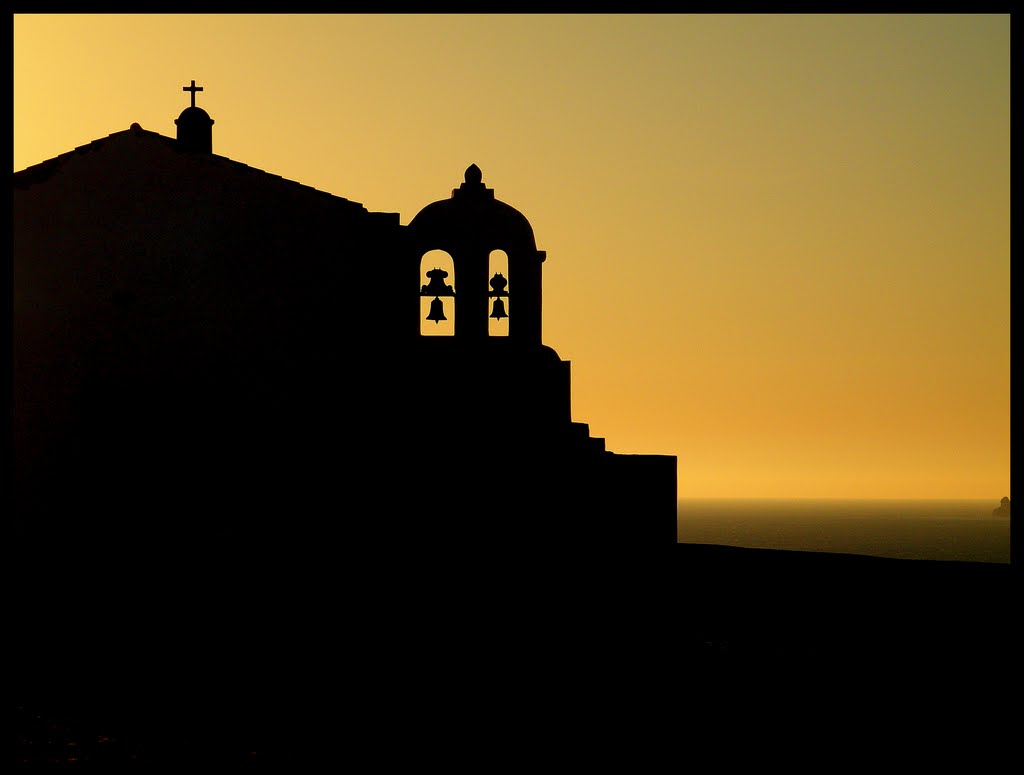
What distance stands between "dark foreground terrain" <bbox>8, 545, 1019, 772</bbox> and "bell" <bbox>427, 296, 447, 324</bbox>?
121 inches

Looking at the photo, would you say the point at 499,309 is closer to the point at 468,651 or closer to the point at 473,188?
the point at 473,188

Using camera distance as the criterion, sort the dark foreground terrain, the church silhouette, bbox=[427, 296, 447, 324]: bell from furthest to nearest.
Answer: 1. bbox=[427, 296, 447, 324]: bell
2. the church silhouette
3. the dark foreground terrain

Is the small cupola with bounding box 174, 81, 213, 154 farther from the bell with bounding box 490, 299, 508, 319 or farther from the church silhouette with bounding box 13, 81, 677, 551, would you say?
the bell with bounding box 490, 299, 508, 319

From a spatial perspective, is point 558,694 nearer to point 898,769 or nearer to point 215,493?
point 898,769

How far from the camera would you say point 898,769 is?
344 inches

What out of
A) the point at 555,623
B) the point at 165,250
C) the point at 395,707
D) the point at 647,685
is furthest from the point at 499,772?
the point at 165,250

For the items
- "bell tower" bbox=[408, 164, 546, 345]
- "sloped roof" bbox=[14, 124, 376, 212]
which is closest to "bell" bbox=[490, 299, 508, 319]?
"bell tower" bbox=[408, 164, 546, 345]

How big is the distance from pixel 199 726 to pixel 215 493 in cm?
434

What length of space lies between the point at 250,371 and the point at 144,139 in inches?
123

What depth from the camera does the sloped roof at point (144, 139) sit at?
589 inches

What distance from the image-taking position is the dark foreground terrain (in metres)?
10.3

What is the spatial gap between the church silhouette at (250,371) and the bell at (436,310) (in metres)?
0.03

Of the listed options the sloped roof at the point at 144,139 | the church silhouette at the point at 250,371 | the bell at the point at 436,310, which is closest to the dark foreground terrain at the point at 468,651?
the church silhouette at the point at 250,371

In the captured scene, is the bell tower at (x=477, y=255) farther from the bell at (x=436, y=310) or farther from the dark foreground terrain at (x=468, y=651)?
the dark foreground terrain at (x=468, y=651)
